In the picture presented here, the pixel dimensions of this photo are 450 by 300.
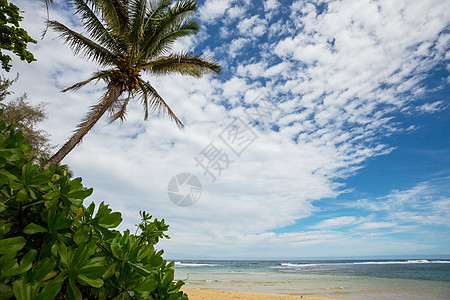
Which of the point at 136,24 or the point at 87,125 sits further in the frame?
the point at 136,24

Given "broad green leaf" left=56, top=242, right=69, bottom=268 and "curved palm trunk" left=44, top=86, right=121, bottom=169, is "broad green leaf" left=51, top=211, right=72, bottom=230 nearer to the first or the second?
"broad green leaf" left=56, top=242, right=69, bottom=268

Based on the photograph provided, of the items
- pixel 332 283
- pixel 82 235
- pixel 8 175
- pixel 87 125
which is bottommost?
pixel 332 283

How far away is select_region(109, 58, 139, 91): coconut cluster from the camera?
266 inches

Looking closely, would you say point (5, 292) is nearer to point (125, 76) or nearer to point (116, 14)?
point (125, 76)

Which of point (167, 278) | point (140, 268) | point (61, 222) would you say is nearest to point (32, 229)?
point (61, 222)

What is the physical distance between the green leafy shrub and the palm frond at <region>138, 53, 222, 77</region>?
24.0ft

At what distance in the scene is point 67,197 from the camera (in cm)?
60

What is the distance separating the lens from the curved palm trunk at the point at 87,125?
558 centimetres

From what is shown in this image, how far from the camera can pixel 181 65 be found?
763 centimetres

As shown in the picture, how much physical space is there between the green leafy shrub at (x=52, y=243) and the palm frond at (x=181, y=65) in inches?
288

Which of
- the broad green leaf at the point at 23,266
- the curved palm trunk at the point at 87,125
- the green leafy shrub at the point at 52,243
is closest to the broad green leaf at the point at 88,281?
the green leafy shrub at the point at 52,243

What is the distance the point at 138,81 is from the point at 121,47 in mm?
1308

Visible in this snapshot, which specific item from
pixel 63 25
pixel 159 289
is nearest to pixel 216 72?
pixel 63 25

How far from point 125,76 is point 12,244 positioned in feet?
23.4
